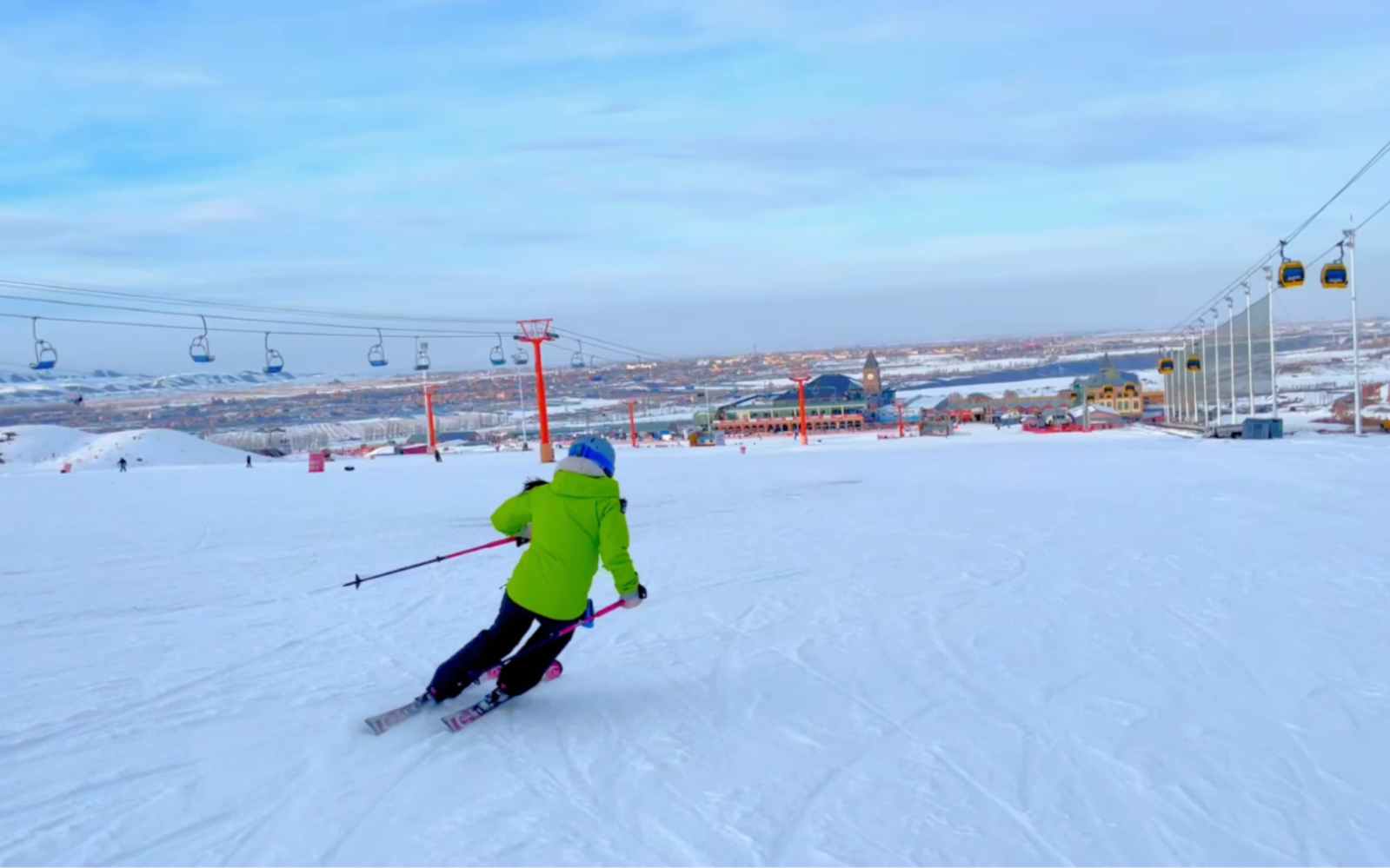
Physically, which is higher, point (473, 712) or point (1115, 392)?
point (473, 712)

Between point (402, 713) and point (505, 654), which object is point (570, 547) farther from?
point (402, 713)

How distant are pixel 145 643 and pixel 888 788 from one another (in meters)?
4.56

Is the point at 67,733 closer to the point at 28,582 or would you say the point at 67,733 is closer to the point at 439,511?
the point at 28,582

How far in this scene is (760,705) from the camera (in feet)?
14.8

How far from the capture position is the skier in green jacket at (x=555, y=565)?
4164 mm

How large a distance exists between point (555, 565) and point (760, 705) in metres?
1.11

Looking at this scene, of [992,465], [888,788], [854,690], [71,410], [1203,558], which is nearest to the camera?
[888,788]

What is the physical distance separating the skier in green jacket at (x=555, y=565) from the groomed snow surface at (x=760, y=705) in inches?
9.6

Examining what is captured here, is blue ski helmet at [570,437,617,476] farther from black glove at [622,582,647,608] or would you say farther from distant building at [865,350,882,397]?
distant building at [865,350,882,397]

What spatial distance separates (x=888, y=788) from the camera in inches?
138

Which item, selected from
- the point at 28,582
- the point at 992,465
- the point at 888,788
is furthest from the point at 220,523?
the point at 992,465

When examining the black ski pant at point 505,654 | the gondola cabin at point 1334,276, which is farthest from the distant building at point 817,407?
the black ski pant at point 505,654

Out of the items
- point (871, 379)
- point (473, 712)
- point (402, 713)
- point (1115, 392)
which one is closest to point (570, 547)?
point (473, 712)

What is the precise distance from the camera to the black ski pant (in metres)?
4.29
